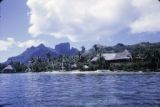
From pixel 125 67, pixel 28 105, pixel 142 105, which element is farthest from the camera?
pixel 125 67

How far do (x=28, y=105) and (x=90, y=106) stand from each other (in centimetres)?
595

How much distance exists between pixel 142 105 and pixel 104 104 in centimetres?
344

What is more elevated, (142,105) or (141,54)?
(141,54)

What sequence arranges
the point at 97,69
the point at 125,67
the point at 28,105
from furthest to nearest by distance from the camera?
the point at 97,69 → the point at 125,67 → the point at 28,105

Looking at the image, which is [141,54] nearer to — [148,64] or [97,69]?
[148,64]

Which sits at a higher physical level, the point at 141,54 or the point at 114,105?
the point at 141,54

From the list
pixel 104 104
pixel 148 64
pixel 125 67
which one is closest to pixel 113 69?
pixel 125 67

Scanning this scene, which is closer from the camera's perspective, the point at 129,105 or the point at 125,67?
the point at 129,105

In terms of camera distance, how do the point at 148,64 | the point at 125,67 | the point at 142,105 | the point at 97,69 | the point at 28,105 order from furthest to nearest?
the point at 97,69 → the point at 125,67 → the point at 148,64 → the point at 28,105 → the point at 142,105

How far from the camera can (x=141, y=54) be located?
164875 millimetres

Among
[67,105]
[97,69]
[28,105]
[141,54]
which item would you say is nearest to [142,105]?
[67,105]

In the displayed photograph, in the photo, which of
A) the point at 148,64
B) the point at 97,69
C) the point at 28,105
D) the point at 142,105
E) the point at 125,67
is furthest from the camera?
the point at 97,69

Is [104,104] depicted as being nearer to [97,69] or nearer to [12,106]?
[12,106]

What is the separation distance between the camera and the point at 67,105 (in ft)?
92.9
